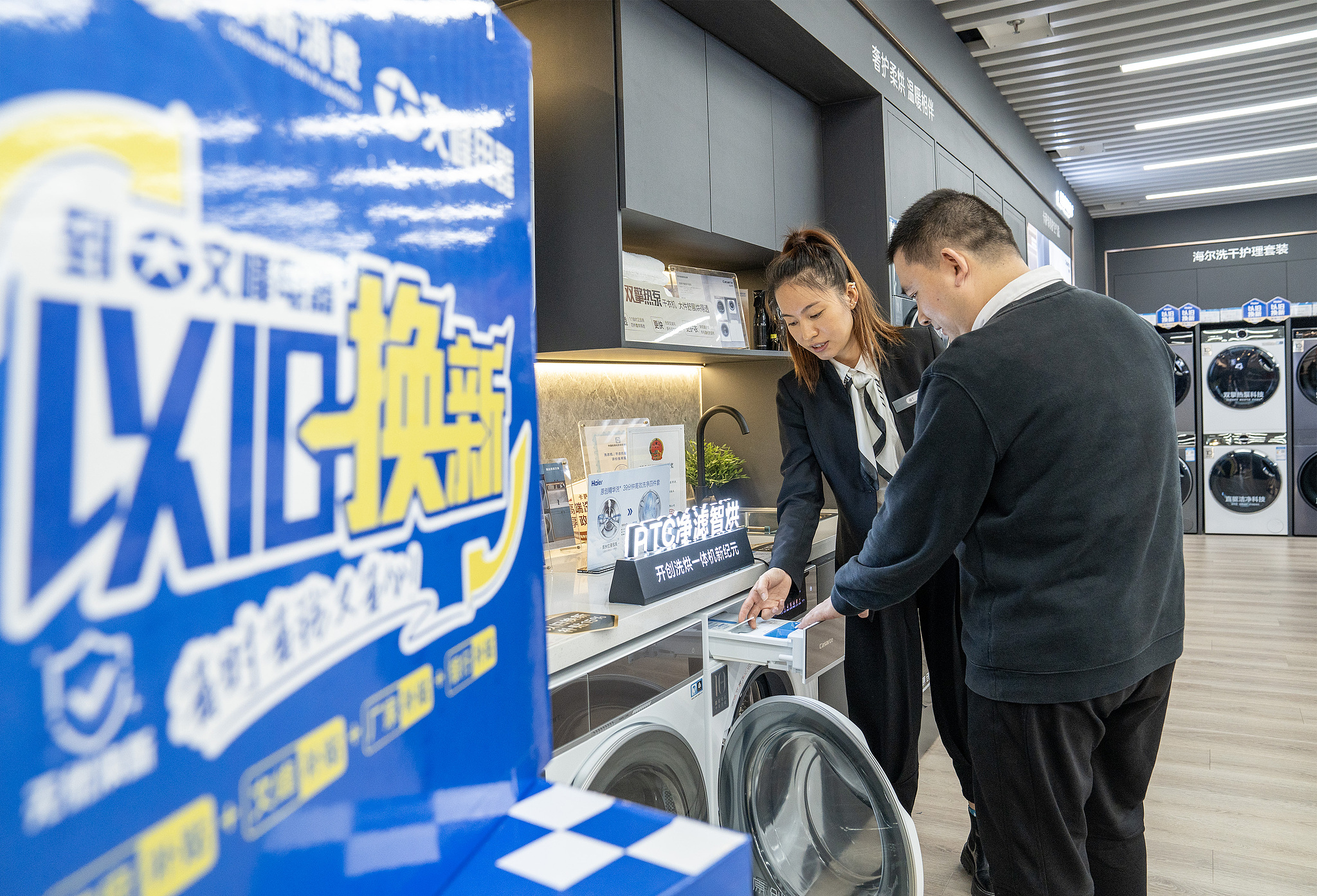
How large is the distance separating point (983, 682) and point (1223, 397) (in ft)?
24.9

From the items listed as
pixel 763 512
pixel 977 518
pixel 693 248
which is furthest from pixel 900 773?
pixel 693 248

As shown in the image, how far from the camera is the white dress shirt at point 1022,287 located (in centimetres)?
148

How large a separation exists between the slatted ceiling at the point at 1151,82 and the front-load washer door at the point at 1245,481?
2.74 metres

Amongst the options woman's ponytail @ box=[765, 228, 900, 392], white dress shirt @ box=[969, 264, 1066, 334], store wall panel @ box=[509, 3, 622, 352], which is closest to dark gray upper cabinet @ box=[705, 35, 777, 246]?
store wall panel @ box=[509, 3, 622, 352]

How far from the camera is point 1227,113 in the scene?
247 inches

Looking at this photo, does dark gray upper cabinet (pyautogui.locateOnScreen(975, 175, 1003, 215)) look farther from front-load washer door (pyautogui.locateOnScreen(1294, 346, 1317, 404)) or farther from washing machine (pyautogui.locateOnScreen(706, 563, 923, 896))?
front-load washer door (pyautogui.locateOnScreen(1294, 346, 1317, 404))

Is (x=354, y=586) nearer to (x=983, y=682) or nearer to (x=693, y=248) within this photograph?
(x=983, y=682)

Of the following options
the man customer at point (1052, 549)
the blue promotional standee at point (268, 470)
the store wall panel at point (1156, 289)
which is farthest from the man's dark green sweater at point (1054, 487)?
the store wall panel at point (1156, 289)

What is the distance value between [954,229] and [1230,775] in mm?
2536

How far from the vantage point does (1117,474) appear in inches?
53.1

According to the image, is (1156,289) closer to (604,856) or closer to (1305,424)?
(1305,424)

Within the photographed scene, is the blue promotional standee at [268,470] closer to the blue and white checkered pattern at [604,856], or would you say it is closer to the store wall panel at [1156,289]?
the blue and white checkered pattern at [604,856]

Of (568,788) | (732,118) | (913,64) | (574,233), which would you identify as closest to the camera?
A: (568,788)

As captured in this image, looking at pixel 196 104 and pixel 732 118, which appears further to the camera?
pixel 732 118
